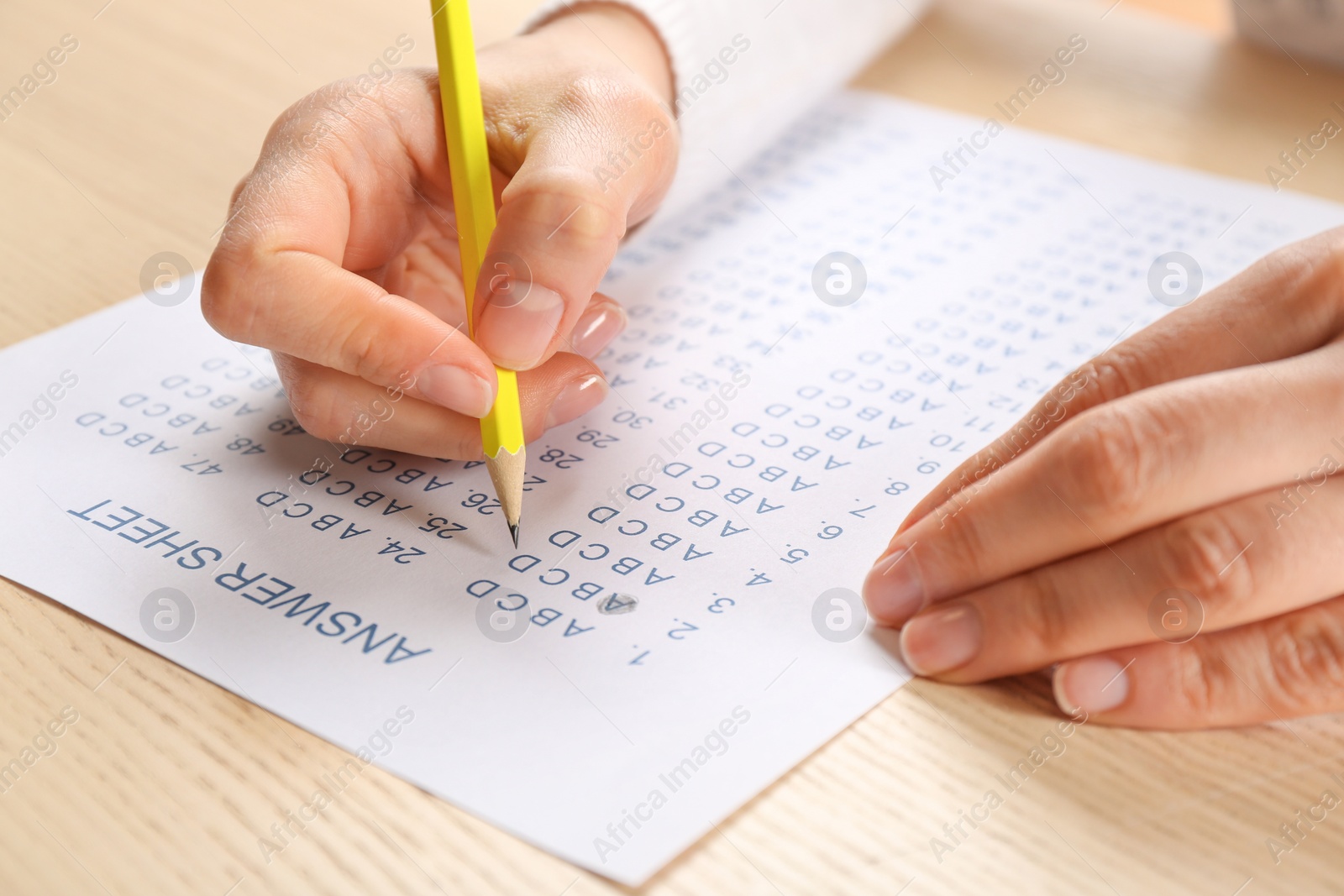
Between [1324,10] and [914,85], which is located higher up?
[1324,10]

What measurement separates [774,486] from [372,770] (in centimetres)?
22

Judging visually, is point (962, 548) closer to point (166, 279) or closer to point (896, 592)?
point (896, 592)

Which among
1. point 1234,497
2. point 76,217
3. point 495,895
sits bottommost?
point 76,217

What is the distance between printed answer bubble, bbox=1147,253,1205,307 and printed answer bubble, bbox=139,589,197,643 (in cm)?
56

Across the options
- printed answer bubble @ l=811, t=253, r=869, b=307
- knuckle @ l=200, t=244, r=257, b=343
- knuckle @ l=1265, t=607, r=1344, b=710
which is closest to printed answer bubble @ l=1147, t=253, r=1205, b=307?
printed answer bubble @ l=811, t=253, r=869, b=307

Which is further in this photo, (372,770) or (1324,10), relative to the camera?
(1324,10)

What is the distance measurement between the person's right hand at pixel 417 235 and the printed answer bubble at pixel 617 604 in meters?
0.10

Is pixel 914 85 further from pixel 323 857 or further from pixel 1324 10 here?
pixel 323 857

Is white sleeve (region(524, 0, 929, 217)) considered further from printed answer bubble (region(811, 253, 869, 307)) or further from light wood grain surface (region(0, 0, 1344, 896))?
light wood grain surface (region(0, 0, 1344, 896))

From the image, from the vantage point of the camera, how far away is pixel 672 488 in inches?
19.3

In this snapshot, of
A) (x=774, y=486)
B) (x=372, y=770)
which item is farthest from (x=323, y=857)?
(x=774, y=486)

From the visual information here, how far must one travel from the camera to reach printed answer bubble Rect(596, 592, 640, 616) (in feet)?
1.37

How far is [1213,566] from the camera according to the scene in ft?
1.20

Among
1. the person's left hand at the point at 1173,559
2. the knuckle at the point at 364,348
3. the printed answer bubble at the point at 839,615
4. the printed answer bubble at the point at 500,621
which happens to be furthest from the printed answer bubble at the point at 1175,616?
the knuckle at the point at 364,348
